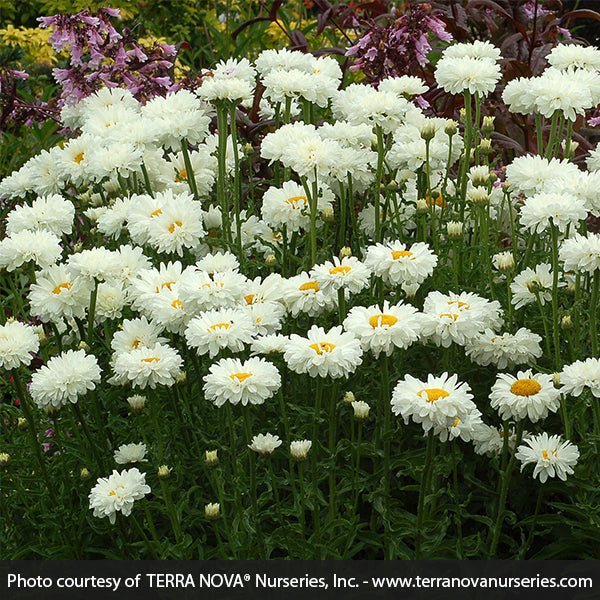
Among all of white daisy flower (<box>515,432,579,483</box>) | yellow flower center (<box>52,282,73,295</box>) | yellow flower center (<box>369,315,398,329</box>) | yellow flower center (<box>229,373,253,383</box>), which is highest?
yellow flower center (<box>369,315,398,329</box>)

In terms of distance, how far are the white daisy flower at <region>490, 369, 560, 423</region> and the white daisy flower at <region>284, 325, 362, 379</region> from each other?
36 centimetres

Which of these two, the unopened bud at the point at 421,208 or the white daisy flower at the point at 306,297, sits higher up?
the unopened bud at the point at 421,208

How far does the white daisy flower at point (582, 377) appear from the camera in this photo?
193 cm

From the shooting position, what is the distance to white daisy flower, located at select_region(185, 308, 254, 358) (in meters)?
1.90

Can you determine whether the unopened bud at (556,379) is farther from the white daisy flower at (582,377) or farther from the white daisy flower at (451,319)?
the white daisy flower at (451,319)

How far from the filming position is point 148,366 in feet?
6.44

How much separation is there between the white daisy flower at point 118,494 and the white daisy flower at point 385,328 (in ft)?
2.11

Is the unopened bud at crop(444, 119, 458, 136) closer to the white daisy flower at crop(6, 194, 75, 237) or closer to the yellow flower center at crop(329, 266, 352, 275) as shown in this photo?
the yellow flower center at crop(329, 266, 352, 275)

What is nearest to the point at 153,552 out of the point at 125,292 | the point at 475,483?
the point at 125,292

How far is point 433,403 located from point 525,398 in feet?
0.92

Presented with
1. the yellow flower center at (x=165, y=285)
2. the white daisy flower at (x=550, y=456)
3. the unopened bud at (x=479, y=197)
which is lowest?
the white daisy flower at (x=550, y=456)

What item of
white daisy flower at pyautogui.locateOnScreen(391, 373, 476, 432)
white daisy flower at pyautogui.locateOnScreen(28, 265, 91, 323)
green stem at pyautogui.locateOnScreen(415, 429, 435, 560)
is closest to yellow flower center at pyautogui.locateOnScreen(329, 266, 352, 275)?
white daisy flower at pyautogui.locateOnScreen(391, 373, 476, 432)

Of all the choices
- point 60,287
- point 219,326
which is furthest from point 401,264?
point 60,287

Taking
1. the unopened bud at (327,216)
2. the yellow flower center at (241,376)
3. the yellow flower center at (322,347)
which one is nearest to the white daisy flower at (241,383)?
the yellow flower center at (241,376)
